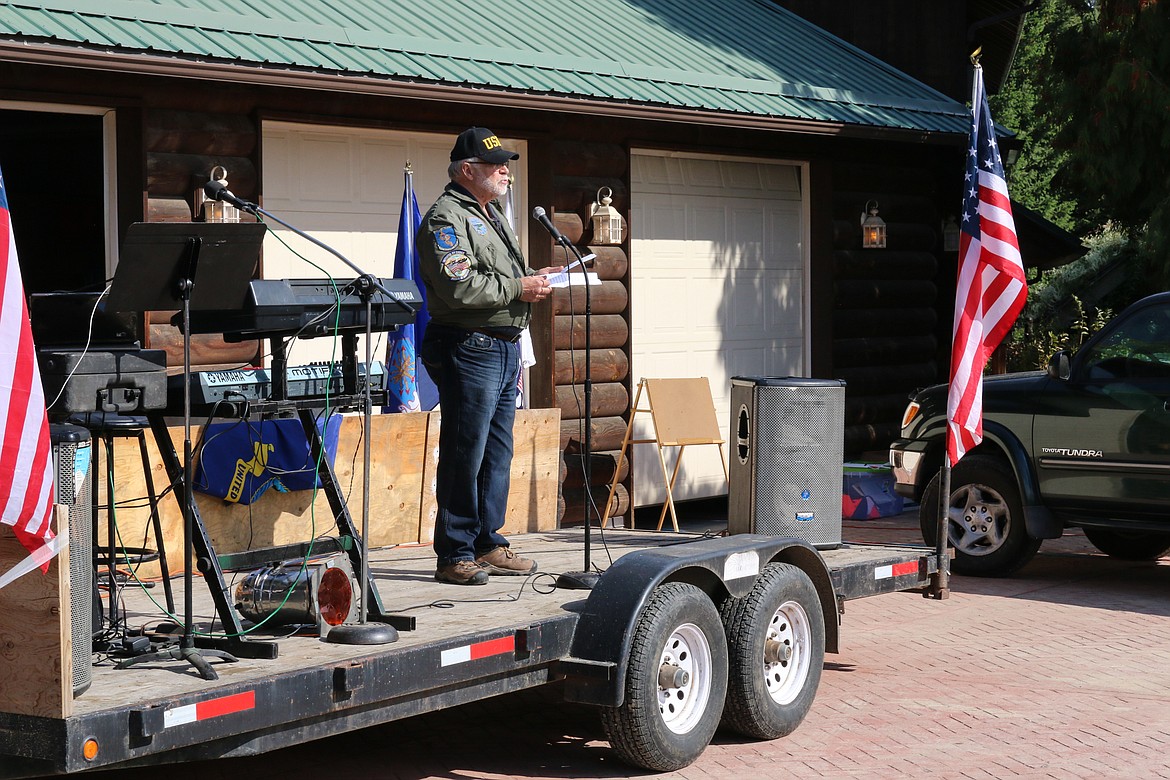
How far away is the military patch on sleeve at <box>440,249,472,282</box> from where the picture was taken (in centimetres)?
617

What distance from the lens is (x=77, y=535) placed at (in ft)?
13.8

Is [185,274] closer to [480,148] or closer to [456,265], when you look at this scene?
[456,265]

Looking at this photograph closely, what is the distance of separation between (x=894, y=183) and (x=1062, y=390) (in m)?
4.43

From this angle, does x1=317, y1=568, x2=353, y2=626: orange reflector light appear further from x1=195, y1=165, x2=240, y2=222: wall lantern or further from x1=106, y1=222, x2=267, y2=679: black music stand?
x1=195, y1=165, x2=240, y2=222: wall lantern

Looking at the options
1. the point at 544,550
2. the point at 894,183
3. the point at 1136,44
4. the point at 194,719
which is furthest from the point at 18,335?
the point at 1136,44

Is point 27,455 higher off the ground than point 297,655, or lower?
higher

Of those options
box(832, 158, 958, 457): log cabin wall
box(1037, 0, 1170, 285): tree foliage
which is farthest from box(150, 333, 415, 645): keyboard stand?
box(1037, 0, 1170, 285): tree foliage

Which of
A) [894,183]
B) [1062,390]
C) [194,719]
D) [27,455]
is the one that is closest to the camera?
[27,455]

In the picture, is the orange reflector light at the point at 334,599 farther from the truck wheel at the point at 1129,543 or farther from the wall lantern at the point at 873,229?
the wall lantern at the point at 873,229

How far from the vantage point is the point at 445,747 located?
6184 mm

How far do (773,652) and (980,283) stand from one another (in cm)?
261

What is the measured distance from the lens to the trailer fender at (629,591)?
5441 mm

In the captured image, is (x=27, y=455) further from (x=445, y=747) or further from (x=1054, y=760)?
(x=1054, y=760)

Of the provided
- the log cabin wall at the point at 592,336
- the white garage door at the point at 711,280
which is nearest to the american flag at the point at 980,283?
the log cabin wall at the point at 592,336
